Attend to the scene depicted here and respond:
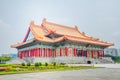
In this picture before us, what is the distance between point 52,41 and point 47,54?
11.4 feet

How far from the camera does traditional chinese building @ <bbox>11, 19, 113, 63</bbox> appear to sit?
4066cm

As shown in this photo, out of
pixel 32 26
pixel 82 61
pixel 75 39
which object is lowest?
pixel 82 61

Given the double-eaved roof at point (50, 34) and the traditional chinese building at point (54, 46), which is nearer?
the traditional chinese building at point (54, 46)

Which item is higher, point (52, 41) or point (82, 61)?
point (52, 41)

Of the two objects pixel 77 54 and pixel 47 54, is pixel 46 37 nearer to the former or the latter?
pixel 47 54

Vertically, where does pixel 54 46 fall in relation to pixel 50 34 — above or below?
below

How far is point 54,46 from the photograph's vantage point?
145 feet

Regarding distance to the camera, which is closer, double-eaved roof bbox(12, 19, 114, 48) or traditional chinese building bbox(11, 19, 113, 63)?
traditional chinese building bbox(11, 19, 113, 63)

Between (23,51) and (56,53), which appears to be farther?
(23,51)

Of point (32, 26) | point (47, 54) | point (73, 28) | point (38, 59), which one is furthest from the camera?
point (73, 28)

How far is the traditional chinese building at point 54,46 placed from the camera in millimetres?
40656

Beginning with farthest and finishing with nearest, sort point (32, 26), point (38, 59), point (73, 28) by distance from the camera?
1. point (73, 28)
2. point (32, 26)
3. point (38, 59)

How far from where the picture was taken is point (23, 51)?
4856 cm

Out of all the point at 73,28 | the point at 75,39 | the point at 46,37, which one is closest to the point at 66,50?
the point at 75,39
